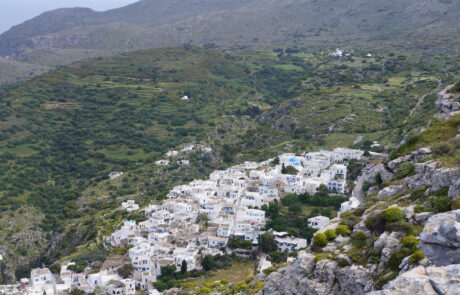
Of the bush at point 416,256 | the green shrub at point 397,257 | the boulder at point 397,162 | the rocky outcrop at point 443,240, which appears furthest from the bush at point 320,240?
the rocky outcrop at point 443,240

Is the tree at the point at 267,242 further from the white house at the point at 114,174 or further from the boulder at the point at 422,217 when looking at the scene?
the white house at the point at 114,174

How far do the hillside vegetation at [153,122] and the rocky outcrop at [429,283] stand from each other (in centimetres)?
4677

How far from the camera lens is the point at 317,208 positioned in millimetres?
47906

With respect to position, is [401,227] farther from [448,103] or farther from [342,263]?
[448,103]

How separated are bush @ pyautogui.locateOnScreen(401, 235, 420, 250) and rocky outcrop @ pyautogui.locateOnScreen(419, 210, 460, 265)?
1199 mm

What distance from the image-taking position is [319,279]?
671 inches

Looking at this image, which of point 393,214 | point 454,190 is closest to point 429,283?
point 393,214

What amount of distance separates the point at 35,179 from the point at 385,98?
69.7 m

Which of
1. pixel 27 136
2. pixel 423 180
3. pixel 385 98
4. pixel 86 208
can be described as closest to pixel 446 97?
pixel 423 180

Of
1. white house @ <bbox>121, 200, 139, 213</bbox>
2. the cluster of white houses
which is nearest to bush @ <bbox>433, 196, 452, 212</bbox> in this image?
the cluster of white houses

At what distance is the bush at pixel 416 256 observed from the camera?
40.8 feet

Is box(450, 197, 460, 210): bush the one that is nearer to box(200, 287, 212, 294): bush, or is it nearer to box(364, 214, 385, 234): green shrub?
box(364, 214, 385, 234): green shrub

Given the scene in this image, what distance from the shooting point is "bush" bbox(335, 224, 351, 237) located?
18312mm

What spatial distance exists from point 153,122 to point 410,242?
3797 inches
